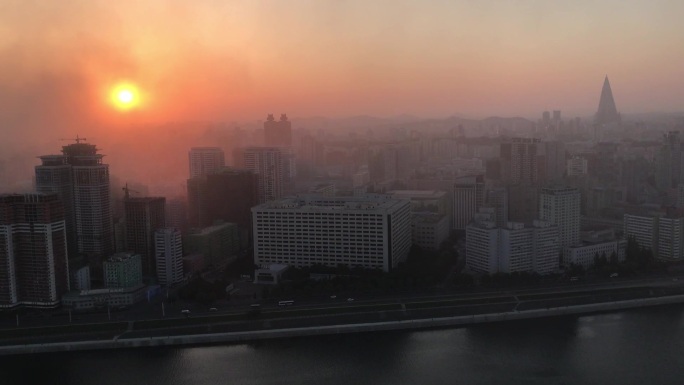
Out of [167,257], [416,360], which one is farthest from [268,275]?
[416,360]

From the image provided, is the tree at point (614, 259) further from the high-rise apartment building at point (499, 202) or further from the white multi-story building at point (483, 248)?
the high-rise apartment building at point (499, 202)

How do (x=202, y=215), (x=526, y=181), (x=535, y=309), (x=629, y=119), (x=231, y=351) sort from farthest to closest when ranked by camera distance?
(x=629, y=119) < (x=526, y=181) < (x=202, y=215) < (x=535, y=309) < (x=231, y=351)

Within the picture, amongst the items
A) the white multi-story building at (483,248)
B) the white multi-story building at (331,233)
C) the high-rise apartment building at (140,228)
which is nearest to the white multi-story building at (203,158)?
the high-rise apartment building at (140,228)

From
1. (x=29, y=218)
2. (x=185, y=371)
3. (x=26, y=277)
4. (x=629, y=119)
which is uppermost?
(x=629, y=119)

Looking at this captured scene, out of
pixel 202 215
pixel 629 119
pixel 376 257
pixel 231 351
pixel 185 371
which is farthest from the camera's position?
pixel 629 119

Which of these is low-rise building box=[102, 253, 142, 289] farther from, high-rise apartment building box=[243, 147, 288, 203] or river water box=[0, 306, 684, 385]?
high-rise apartment building box=[243, 147, 288, 203]

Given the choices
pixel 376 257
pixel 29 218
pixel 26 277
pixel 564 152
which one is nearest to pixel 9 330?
pixel 26 277

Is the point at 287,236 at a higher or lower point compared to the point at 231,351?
higher

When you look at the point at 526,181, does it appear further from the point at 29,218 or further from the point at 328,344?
the point at 29,218
